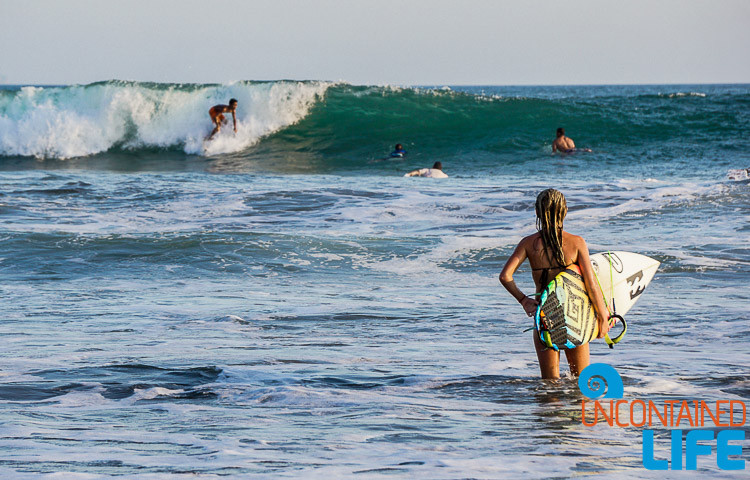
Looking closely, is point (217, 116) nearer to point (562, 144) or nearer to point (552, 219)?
point (562, 144)

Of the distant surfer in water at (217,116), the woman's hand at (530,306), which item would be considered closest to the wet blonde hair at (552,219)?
the woman's hand at (530,306)

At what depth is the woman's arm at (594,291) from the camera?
180 inches

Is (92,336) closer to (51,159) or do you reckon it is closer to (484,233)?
(484,233)

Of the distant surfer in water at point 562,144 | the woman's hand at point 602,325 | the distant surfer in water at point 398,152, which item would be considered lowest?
the woman's hand at point 602,325

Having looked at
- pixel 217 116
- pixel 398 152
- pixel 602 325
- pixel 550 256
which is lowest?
pixel 602 325

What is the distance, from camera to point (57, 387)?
5.01 metres

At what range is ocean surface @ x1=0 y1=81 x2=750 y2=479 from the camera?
3.89 metres

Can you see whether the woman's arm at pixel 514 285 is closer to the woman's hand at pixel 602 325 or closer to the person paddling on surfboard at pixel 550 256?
the person paddling on surfboard at pixel 550 256

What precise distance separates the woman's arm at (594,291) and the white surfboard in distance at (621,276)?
16cm

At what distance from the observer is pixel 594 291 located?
15.0 ft

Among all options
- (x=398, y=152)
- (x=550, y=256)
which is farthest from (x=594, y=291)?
(x=398, y=152)

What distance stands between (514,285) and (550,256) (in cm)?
27

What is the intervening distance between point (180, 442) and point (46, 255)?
6.64 meters

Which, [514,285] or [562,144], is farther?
[562,144]
